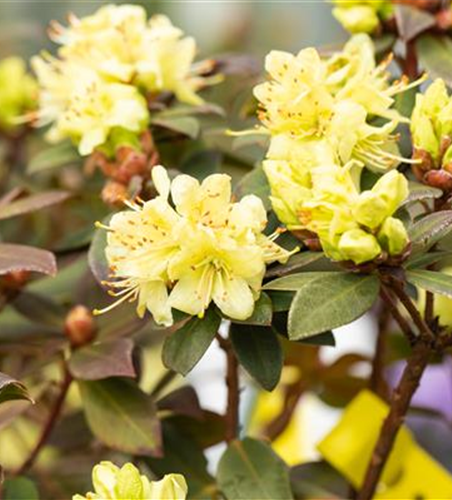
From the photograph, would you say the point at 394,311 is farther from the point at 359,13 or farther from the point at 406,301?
the point at 359,13

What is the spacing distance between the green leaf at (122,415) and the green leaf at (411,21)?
0.37 metres

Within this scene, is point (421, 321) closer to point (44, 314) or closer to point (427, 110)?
point (427, 110)

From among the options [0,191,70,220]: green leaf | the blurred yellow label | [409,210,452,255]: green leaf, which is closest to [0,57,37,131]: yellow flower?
[0,191,70,220]: green leaf

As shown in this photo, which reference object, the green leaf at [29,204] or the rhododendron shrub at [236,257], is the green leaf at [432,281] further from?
the green leaf at [29,204]

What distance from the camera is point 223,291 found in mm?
746

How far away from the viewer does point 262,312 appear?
2.45ft

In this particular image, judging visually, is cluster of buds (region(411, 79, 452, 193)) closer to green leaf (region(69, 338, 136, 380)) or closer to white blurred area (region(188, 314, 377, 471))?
green leaf (region(69, 338, 136, 380))

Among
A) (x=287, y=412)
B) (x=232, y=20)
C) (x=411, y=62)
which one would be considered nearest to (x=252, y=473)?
(x=287, y=412)

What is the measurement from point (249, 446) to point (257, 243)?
8.3 inches

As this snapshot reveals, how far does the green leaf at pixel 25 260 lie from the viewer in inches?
32.2

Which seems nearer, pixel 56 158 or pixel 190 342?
pixel 190 342

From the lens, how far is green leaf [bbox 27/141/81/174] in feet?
3.45

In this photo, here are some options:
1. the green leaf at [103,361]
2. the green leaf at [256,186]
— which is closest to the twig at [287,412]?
the green leaf at [103,361]

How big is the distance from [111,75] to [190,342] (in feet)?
0.94
